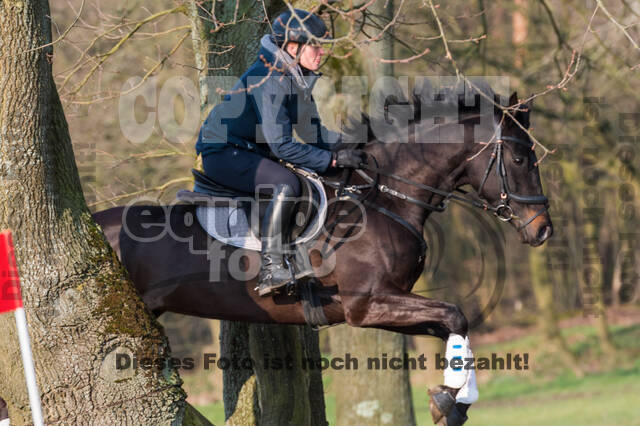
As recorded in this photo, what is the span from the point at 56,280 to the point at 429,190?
251 cm

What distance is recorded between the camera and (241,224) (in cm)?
530

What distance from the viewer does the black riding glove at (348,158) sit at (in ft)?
17.3

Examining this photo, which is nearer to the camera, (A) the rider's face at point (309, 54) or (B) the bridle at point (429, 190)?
(A) the rider's face at point (309, 54)

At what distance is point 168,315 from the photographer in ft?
65.4

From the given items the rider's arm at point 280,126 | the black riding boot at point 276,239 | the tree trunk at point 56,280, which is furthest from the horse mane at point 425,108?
the tree trunk at point 56,280

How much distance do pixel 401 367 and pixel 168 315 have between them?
40.8 ft

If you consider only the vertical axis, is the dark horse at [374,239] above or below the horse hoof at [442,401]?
above

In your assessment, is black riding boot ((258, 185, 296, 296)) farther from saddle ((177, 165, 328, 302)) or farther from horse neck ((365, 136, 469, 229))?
horse neck ((365, 136, 469, 229))

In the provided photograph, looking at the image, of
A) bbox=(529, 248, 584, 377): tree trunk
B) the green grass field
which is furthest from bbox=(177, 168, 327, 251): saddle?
bbox=(529, 248, 584, 377): tree trunk

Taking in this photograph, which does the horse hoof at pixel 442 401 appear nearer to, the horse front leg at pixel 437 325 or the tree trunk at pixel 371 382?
the horse front leg at pixel 437 325

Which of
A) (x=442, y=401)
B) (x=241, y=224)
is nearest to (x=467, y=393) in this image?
(x=442, y=401)

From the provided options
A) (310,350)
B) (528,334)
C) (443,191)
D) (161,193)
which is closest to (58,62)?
(161,193)

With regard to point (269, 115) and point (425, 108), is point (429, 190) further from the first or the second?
point (269, 115)

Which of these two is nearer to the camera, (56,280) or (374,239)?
(56,280)
